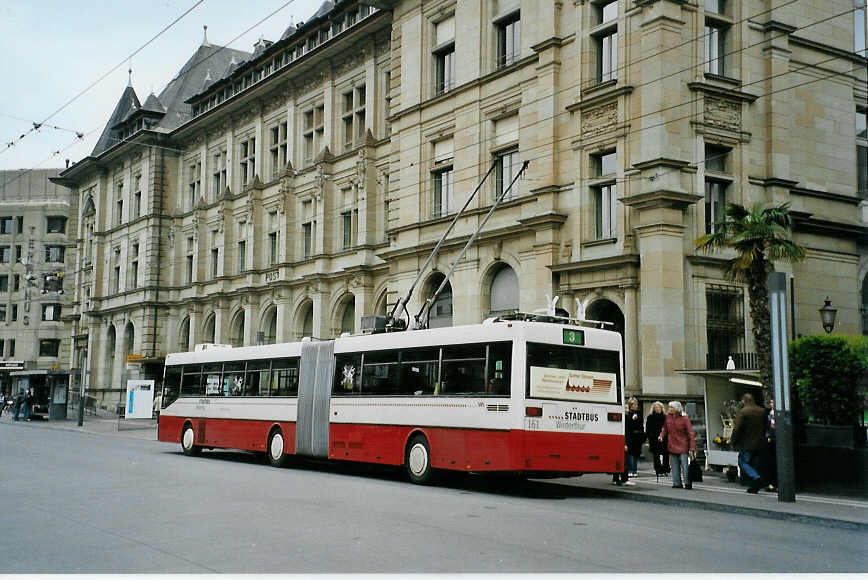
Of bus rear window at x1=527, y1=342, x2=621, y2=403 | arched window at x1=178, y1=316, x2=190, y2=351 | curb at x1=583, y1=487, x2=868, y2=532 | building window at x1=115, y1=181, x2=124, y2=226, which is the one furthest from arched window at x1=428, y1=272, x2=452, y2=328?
building window at x1=115, y1=181, x2=124, y2=226

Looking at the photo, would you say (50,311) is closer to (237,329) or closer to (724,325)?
(237,329)

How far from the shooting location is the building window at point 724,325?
25.8 meters

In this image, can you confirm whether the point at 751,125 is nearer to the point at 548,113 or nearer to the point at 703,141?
the point at 703,141

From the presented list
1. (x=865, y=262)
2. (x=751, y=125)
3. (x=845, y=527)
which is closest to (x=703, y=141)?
(x=751, y=125)

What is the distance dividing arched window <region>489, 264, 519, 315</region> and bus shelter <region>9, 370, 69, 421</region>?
3313 centimetres

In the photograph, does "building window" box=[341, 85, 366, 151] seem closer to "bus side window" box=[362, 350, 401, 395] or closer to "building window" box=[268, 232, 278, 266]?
"building window" box=[268, 232, 278, 266]

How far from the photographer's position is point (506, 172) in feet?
104

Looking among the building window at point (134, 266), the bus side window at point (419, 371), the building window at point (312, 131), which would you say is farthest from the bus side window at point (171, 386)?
the building window at point (134, 266)

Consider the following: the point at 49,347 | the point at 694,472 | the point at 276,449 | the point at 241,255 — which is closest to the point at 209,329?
the point at 241,255

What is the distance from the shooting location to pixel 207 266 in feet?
178

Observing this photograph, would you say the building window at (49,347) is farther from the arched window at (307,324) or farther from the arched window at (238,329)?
the arched window at (307,324)

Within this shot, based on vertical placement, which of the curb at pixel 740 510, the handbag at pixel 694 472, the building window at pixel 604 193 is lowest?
the curb at pixel 740 510

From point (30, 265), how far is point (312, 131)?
54676 mm

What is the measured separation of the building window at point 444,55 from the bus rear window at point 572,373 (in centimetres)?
1840
